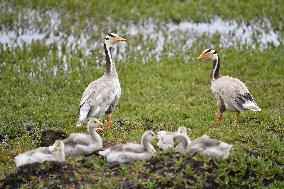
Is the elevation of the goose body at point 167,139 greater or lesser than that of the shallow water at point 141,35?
lesser

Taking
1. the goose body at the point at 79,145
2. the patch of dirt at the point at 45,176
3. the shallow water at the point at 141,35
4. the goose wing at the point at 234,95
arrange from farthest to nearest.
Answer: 1. the shallow water at the point at 141,35
2. the goose wing at the point at 234,95
3. the goose body at the point at 79,145
4. the patch of dirt at the point at 45,176

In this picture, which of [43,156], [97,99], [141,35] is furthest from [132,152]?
[141,35]

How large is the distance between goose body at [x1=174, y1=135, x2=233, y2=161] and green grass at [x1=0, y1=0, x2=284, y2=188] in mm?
197

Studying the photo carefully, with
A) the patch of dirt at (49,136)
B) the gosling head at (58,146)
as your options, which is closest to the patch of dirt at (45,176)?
the gosling head at (58,146)

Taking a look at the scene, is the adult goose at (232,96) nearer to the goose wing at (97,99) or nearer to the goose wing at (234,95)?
the goose wing at (234,95)

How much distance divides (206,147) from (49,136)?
159 inches

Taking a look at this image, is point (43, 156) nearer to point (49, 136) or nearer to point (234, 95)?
point (49, 136)

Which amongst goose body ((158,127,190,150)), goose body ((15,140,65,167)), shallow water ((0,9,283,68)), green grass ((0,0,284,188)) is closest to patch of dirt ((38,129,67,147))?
green grass ((0,0,284,188))

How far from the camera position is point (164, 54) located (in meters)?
26.1

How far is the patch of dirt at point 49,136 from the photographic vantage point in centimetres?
1546

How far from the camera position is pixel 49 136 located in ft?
51.0

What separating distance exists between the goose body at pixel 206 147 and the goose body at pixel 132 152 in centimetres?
62

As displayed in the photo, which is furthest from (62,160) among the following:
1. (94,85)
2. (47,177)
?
(94,85)

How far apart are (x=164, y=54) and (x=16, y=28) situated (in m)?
7.09
